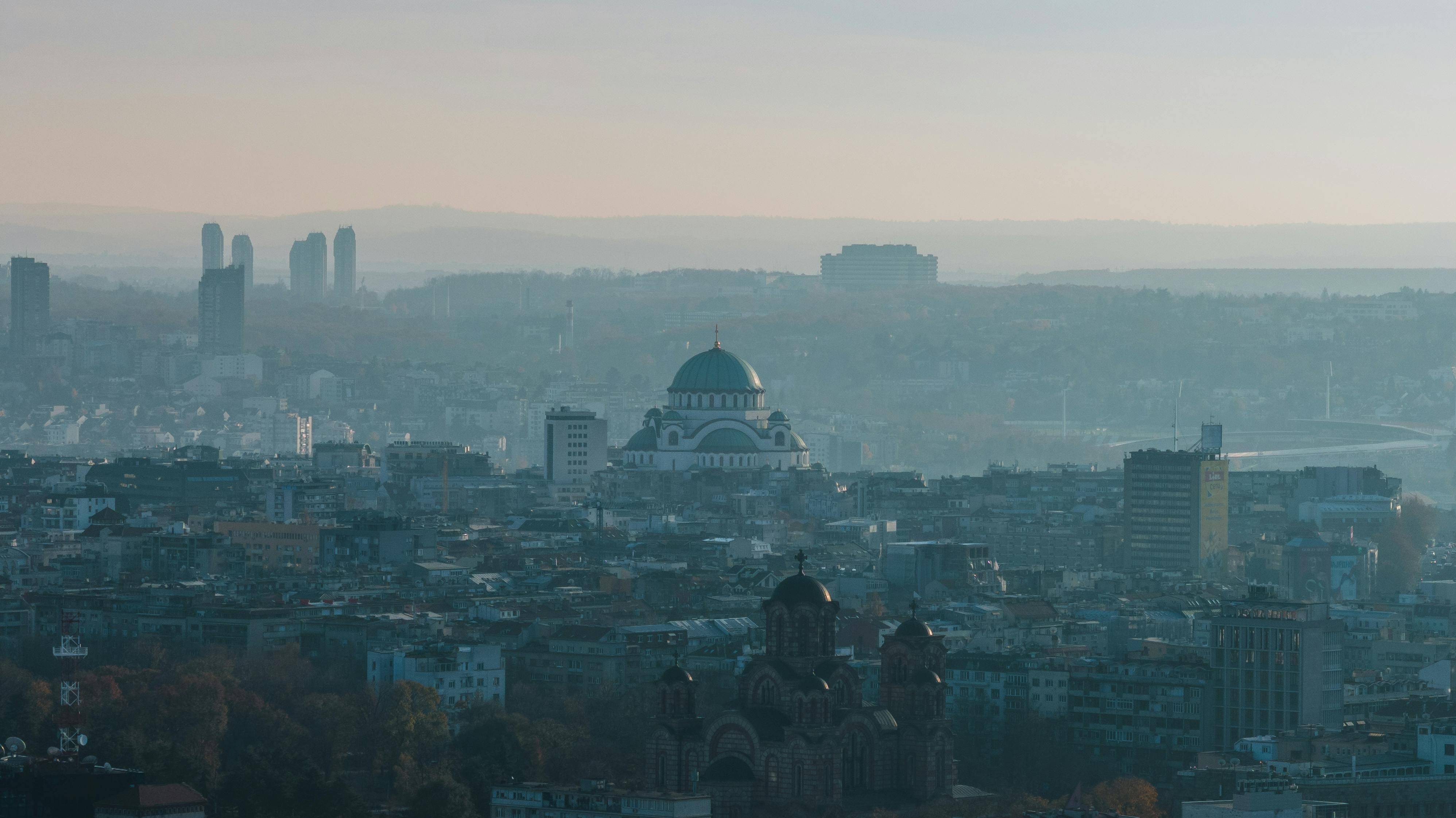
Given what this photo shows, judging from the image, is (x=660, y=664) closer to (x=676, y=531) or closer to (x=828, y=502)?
(x=676, y=531)

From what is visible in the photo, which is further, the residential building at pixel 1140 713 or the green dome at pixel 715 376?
the green dome at pixel 715 376

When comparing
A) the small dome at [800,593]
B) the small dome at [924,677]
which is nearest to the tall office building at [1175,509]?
the small dome at [924,677]

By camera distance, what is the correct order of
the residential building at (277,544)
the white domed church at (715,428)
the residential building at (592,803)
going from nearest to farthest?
the residential building at (592,803), the residential building at (277,544), the white domed church at (715,428)

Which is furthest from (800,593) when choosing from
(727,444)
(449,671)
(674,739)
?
(727,444)

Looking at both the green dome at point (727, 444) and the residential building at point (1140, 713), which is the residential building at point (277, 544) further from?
the green dome at point (727, 444)

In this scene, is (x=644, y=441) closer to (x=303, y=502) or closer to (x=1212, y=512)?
(x=303, y=502)

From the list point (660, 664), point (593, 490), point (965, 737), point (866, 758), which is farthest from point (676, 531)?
point (866, 758)

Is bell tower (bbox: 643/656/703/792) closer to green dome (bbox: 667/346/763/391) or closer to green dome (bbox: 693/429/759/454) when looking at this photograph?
green dome (bbox: 693/429/759/454)
